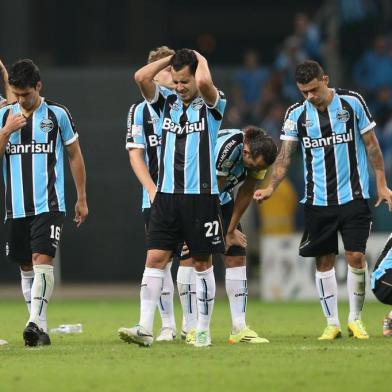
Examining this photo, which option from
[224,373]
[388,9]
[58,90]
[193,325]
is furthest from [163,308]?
[388,9]

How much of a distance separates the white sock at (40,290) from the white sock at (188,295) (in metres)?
1.18

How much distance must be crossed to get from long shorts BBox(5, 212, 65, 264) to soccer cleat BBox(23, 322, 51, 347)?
569 millimetres

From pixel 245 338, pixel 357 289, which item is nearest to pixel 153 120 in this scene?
pixel 245 338

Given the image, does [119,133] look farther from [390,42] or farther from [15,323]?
[15,323]

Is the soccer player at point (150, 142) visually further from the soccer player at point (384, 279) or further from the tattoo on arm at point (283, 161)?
the soccer player at point (384, 279)

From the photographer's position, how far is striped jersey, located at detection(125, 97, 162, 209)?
10617mm

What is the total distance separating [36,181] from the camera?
10.4 metres

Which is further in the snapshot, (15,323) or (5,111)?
(15,323)

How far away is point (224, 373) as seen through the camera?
27.1ft

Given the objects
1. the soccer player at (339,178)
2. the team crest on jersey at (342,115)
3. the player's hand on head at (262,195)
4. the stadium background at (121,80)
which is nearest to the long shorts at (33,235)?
the player's hand on head at (262,195)

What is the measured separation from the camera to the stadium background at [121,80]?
2030 centimetres

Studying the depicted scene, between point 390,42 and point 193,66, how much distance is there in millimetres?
11626

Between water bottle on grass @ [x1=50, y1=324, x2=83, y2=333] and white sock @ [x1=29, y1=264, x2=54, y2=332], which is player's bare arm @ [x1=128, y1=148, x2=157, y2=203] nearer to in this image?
white sock @ [x1=29, y1=264, x2=54, y2=332]

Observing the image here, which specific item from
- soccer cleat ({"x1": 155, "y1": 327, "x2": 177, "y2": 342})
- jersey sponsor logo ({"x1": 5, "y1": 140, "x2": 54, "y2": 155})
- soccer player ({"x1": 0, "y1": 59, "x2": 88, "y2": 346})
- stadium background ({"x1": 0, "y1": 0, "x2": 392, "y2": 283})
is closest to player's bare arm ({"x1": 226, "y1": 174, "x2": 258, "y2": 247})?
soccer cleat ({"x1": 155, "y1": 327, "x2": 177, "y2": 342})
